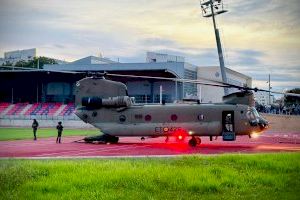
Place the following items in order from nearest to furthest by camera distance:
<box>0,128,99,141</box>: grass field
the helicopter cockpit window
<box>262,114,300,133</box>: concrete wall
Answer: the helicopter cockpit window < <box>0,128,99,141</box>: grass field < <box>262,114,300,133</box>: concrete wall

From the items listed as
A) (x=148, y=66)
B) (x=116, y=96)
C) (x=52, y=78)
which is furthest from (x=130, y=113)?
(x=52, y=78)

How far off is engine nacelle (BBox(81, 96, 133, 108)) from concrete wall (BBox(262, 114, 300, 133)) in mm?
30368

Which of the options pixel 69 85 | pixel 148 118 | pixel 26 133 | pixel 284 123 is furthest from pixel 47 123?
pixel 148 118

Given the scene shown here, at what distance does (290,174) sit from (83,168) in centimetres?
655

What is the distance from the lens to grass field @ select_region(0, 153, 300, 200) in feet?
33.9

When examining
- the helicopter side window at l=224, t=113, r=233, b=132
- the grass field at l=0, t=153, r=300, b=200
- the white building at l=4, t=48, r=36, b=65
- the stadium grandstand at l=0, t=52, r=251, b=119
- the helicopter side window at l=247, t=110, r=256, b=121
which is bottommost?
the grass field at l=0, t=153, r=300, b=200

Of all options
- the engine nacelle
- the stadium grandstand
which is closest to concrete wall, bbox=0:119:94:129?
the stadium grandstand

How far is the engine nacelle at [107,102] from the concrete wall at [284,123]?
3037 centimetres

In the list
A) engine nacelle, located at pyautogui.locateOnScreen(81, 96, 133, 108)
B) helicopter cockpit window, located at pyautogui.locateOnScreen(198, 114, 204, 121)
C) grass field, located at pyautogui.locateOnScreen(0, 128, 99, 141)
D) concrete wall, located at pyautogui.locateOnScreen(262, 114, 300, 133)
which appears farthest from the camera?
concrete wall, located at pyautogui.locateOnScreen(262, 114, 300, 133)

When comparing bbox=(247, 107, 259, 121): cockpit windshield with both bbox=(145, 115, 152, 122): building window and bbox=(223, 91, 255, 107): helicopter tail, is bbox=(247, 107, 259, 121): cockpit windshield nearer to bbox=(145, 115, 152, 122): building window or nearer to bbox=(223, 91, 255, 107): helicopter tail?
bbox=(223, 91, 255, 107): helicopter tail

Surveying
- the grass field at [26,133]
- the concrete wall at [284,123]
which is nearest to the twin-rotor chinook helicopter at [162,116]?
the grass field at [26,133]

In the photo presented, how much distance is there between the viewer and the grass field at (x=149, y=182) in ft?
33.9

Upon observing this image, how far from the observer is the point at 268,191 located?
11.0 meters

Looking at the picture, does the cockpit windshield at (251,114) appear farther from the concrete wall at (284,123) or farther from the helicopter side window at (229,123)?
the concrete wall at (284,123)
